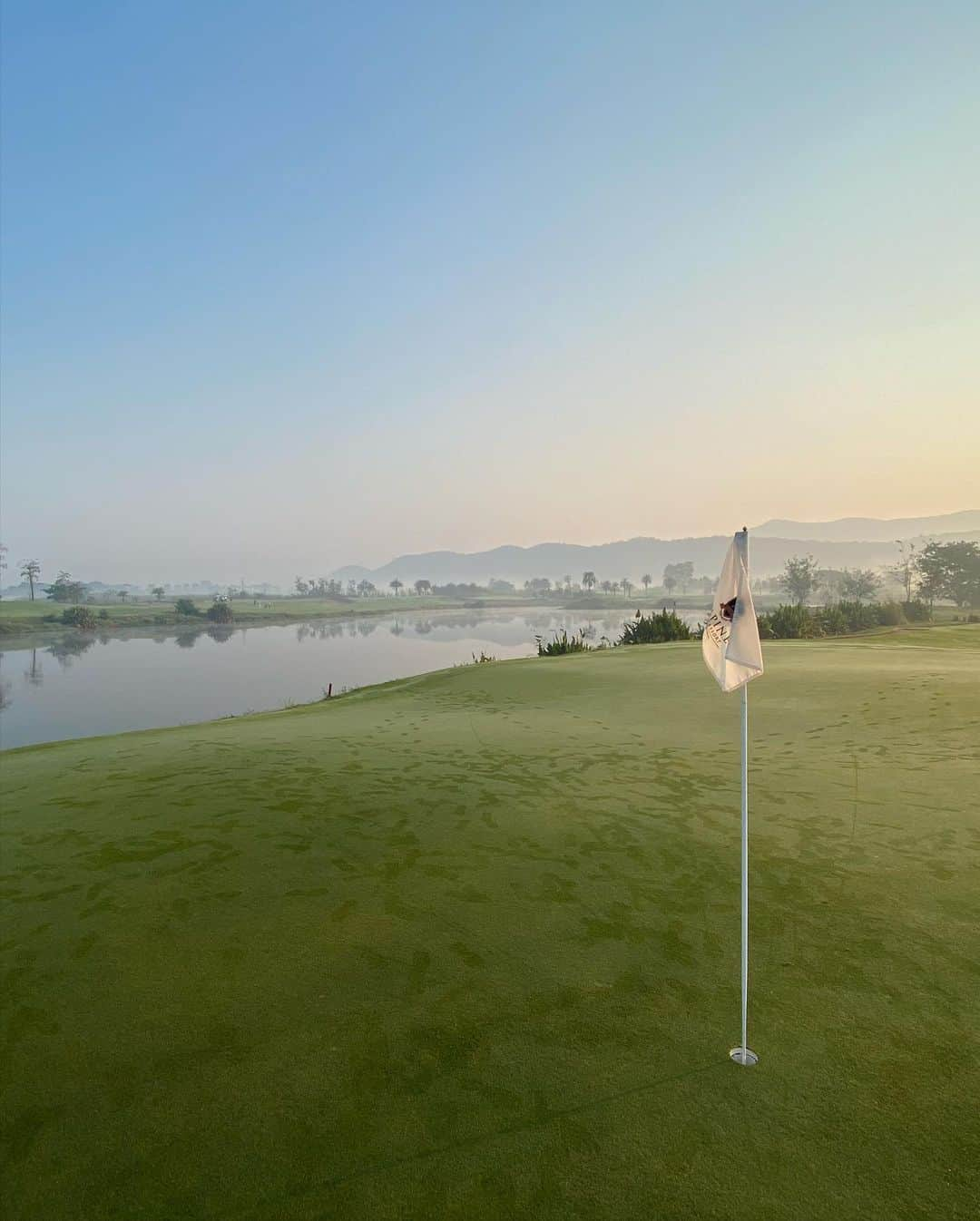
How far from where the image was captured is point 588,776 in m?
8.87

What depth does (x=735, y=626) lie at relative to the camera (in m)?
3.81

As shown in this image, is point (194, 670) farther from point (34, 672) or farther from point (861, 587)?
point (861, 587)

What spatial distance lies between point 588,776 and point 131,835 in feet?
17.7

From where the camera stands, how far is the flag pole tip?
11.4 feet

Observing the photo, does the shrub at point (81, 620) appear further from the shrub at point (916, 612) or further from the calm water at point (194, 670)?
the shrub at point (916, 612)

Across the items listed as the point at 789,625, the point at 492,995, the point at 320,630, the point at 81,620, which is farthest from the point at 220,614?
the point at 492,995

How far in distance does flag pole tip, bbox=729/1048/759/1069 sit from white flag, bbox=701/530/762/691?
75.6 inches

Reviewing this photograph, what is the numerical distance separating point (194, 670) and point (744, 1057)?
6127cm

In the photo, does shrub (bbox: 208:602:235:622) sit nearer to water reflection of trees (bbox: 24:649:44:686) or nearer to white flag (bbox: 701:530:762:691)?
water reflection of trees (bbox: 24:649:44:686)

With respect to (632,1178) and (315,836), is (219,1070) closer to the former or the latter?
(632,1178)

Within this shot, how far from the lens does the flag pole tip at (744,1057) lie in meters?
3.49

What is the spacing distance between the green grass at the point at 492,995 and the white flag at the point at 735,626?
6.66ft

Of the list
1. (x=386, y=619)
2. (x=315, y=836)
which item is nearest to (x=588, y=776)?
(x=315, y=836)

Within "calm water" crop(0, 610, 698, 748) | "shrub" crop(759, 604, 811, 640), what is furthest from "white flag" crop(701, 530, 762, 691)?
"shrub" crop(759, 604, 811, 640)
